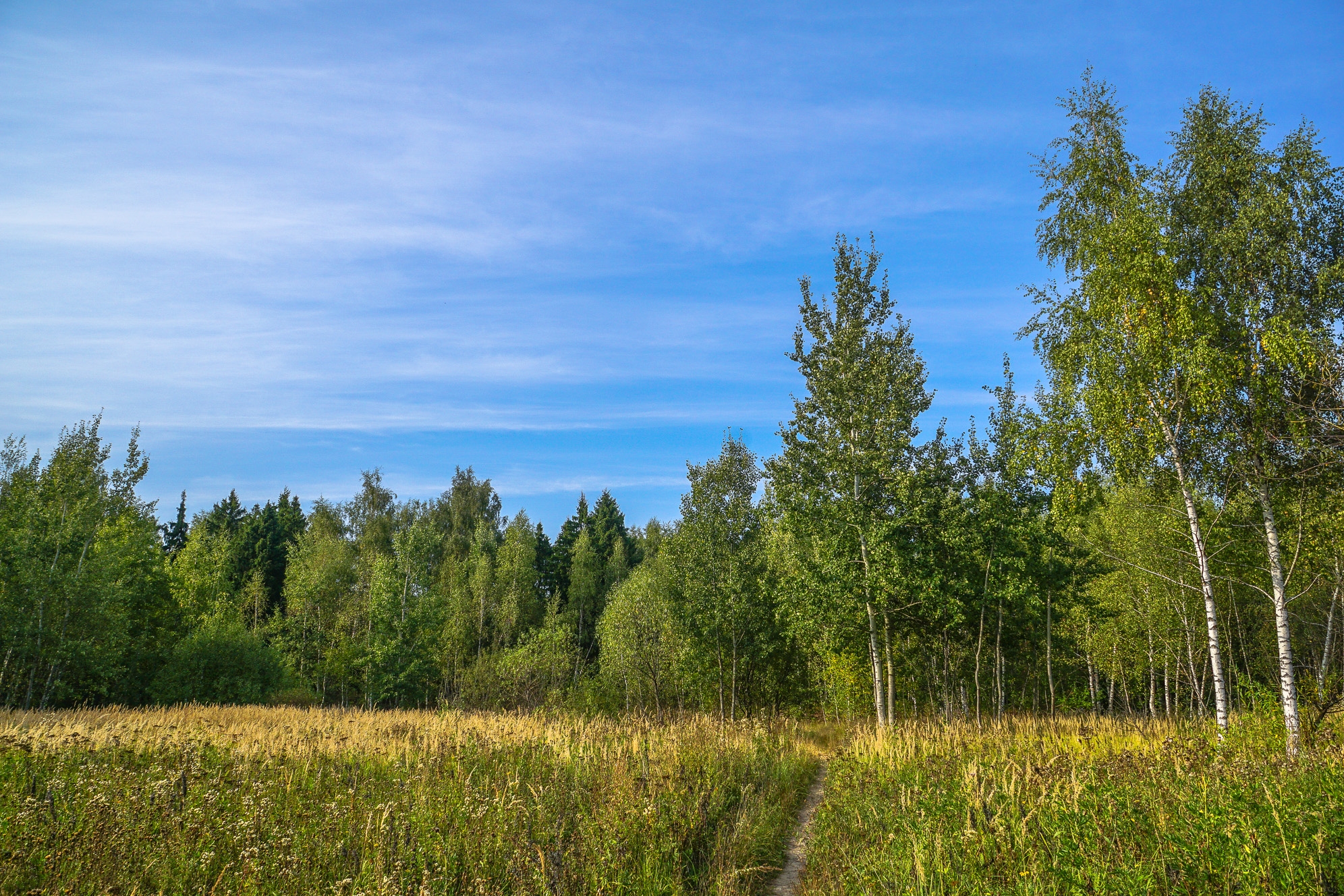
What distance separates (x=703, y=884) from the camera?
6176 mm

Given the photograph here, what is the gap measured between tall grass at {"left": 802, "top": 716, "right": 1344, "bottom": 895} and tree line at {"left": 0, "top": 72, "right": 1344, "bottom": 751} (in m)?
4.06

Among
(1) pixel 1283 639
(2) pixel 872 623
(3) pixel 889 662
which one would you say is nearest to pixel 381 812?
(1) pixel 1283 639

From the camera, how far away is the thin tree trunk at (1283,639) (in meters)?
11.1

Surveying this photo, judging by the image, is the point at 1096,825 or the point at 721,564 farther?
the point at 721,564

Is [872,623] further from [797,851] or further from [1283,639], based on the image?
[797,851]

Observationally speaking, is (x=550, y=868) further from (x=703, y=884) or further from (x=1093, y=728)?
(x=1093, y=728)

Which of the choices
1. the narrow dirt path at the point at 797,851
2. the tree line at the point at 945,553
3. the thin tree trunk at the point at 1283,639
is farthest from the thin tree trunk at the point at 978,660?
the narrow dirt path at the point at 797,851

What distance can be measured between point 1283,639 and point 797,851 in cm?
986

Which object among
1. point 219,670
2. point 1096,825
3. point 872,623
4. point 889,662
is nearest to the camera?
point 1096,825

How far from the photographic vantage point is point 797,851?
8.20 m

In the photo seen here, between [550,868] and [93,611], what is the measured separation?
1233 inches

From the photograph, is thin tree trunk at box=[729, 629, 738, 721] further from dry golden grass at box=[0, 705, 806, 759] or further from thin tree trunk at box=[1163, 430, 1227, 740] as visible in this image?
thin tree trunk at box=[1163, 430, 1227, 740]

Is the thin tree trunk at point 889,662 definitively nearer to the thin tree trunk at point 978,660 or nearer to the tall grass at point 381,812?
the thin tree trunk at point 978,660

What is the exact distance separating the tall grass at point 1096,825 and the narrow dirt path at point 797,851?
19 cm
